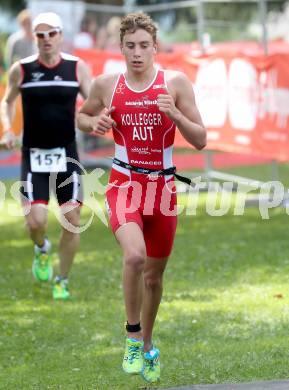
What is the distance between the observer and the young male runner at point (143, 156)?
6.45 metres

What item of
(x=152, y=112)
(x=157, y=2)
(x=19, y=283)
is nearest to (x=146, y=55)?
(x=152, y=112)

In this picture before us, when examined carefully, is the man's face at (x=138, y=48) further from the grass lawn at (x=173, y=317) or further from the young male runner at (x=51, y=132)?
the young male runner at (x=51, y=132)

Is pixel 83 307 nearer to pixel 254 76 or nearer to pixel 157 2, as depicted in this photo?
pixel 254 76

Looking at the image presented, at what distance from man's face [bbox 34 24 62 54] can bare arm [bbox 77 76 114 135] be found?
7.68 feet

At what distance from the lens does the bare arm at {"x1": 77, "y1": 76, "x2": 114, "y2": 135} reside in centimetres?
643

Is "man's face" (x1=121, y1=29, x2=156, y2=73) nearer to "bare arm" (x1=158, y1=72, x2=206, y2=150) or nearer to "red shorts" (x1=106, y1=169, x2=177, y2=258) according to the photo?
"bare arm" (x1=158, y1=72, x2=206, y2=150)

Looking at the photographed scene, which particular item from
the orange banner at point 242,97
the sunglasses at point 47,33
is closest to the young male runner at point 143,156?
the sunglasses at point 47,33

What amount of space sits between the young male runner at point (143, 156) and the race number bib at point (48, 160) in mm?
2621

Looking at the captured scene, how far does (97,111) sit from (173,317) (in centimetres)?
218

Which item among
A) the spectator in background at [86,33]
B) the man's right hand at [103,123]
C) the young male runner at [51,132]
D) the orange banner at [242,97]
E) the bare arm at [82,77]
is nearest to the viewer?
the man's right hand at [103,123]

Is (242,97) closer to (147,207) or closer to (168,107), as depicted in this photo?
(147,207)

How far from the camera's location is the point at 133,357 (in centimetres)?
642

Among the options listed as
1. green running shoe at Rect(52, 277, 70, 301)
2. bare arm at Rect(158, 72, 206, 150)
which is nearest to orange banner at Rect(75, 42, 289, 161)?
green running shoe at Rect(52, 277, 70, 301)

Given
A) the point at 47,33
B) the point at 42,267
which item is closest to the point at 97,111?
the point at 47,33
